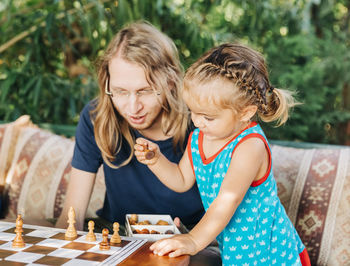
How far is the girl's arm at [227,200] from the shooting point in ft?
4.55

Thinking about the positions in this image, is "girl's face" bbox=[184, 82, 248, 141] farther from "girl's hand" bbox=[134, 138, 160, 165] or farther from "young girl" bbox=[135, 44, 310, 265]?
"girl's hand" bbox=[134, 138, 160, 165]

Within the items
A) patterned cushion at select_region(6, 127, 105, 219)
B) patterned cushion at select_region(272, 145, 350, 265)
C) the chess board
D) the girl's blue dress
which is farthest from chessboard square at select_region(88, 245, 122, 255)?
patterned cushion at select_region(6, 127, 105, 219)

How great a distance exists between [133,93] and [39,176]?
1494 mm

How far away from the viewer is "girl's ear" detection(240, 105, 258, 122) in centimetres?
154

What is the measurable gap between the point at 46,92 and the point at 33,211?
1221 millimetres

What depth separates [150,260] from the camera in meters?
1.32

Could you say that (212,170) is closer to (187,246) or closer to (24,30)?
(187,246)

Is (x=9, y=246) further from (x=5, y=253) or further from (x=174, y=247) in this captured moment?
(x=174, y=247)

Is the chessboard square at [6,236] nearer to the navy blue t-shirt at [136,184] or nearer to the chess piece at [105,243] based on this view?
the chess piece at [105,243]

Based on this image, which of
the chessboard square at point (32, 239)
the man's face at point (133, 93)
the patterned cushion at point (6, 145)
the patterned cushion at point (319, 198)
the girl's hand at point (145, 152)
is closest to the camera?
the chessboard square at point (32, 239)

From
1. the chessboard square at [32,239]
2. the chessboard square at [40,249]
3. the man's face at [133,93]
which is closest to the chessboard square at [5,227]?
the chessboard square at [32,239]

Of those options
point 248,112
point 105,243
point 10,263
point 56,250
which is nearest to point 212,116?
point 248,112

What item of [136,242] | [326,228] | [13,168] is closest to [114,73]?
[136,242]

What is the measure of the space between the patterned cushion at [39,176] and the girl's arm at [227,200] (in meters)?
1.76
